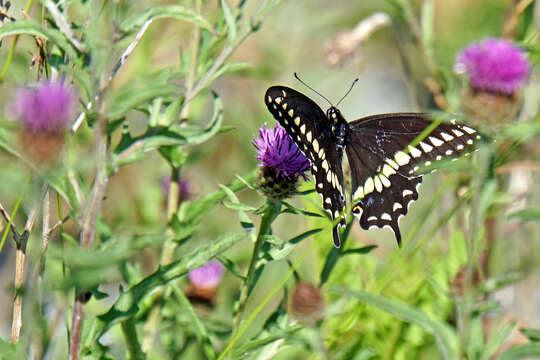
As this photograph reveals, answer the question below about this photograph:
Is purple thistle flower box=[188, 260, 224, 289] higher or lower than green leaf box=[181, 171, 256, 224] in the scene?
lower

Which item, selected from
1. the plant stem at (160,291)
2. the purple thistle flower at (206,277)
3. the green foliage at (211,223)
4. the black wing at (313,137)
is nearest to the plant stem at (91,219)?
the green foliage at (211,223)

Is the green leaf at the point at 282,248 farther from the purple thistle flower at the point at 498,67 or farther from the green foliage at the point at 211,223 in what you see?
the purple thistle flower at the point at 498,67

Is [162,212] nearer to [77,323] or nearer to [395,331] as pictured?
[395,331]

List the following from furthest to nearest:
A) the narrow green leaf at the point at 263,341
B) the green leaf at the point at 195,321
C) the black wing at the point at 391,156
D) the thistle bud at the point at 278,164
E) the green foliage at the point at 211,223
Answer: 1. the black wing at the point at 391,156
2. the thistle bud at the point at 278,164
3. the green leaf at the point at 195,321
4. the narrow green leaf at the point at 263,341
5. the green foliage at the point at 211,223

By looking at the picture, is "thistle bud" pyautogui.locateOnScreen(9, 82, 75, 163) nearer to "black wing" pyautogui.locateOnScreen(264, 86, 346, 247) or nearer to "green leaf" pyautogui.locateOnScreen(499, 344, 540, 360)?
"black wing" pyautogui.locateOnScreen(264, 86, 346, 247)

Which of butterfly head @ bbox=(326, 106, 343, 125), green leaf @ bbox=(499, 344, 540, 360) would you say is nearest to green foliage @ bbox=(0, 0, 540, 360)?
green leaf @ bbox=(499, 344, 540, 360)

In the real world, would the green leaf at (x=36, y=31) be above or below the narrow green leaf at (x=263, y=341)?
above

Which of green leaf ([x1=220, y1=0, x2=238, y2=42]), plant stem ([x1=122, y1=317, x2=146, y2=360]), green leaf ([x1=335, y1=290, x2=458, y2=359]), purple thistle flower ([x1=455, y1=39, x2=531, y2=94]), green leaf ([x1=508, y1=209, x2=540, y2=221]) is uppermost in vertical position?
purple thistle flower ([x1=455, y1=39, x2=531, y2=94])
